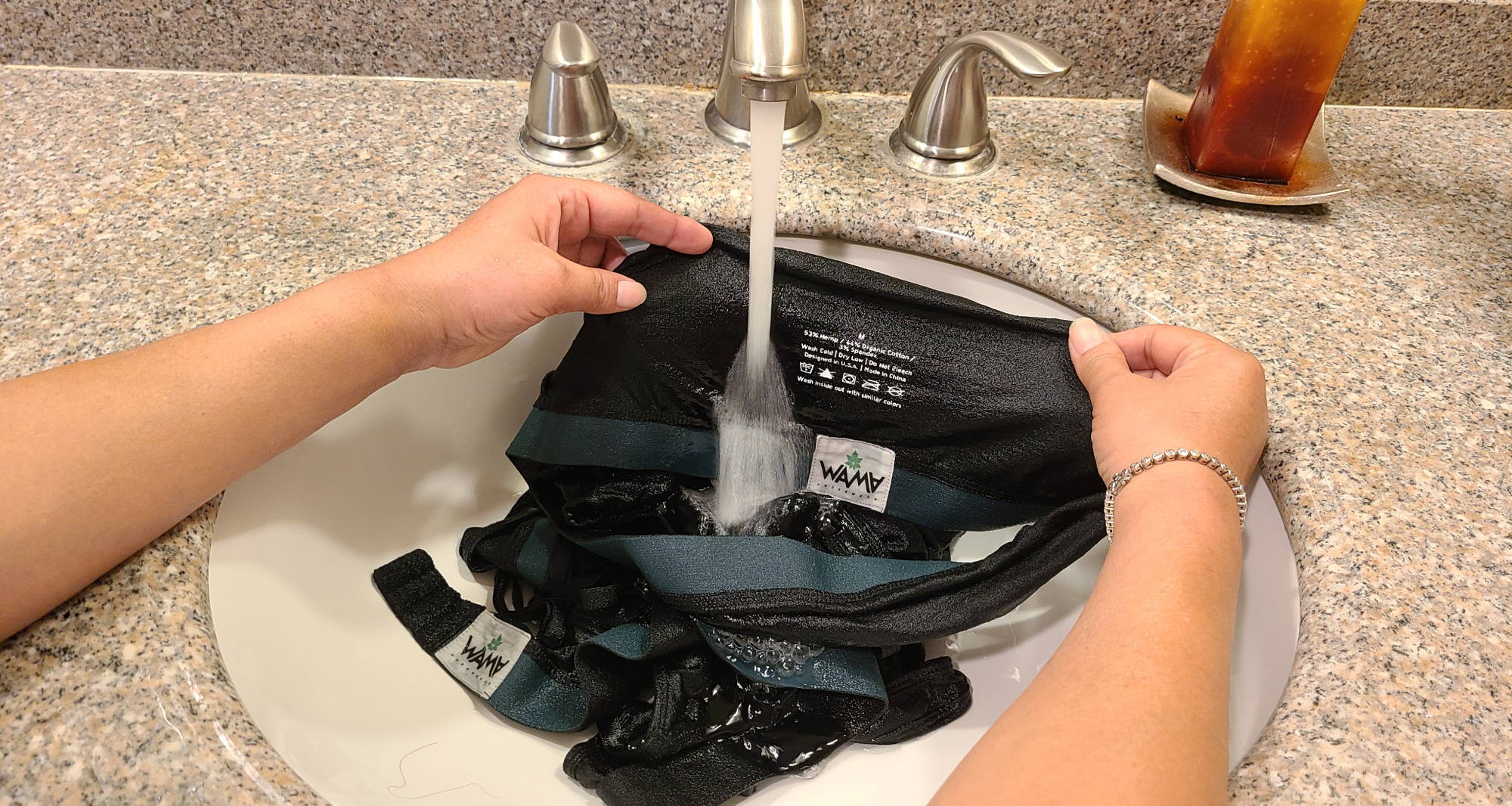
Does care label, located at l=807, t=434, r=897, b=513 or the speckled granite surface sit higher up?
the speckled granite surface

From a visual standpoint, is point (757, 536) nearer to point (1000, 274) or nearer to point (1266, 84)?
point (1000, 274)

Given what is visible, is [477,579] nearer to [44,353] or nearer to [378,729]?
[378,729]

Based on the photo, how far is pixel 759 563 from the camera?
580 millimetres

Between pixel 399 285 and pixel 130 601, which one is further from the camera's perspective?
pixel 399 285

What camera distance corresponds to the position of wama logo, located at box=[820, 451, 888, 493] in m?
0.69

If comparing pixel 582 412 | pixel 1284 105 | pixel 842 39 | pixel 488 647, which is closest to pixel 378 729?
pixel 488 647

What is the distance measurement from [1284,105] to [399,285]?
668 millimetres

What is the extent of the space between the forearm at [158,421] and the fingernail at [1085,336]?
17.9 inches

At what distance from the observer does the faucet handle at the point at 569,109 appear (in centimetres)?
69

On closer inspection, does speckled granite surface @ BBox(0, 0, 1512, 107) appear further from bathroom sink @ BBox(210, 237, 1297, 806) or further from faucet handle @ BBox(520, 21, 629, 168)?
bathroom sink @ BBox(210, 237, 1297, 806)

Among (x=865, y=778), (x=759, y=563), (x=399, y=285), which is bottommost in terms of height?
(x=865, y=778)

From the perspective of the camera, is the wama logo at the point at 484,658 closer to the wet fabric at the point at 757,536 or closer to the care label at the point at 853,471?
the wet fabric at the point at 757,536

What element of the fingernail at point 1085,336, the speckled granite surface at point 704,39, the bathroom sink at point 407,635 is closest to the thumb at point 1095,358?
the fingernail at point 1085,336

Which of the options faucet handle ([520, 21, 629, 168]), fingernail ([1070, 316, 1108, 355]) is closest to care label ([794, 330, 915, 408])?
fingernail ([1070, 316, 1108, 355])
